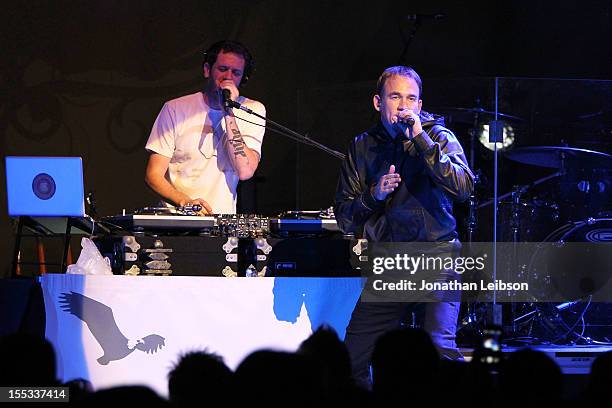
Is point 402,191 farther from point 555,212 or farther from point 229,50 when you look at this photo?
point 229,50

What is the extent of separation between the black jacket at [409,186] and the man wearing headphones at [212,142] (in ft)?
6.77

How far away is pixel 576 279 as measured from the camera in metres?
5.85

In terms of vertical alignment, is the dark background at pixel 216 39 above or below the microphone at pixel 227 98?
above

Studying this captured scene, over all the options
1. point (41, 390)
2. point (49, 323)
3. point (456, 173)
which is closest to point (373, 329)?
point (456, 173)

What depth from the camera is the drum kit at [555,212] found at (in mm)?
5699

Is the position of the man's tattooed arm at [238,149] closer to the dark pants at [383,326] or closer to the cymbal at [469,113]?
the cymbal at [469,113]

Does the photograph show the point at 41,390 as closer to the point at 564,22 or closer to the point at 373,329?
the point at 373,329

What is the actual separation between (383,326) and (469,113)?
1823mm

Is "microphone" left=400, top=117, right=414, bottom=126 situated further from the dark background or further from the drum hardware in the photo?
the dark background

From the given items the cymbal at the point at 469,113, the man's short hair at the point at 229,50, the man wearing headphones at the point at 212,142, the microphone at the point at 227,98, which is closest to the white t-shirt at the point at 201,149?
the man wearing headphones at the point at 212,142

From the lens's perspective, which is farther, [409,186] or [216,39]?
[216,39]

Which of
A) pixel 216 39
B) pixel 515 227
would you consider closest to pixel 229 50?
pixel 216 39

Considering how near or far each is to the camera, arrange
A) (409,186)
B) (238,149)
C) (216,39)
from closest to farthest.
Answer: (409,186), (238,149), (216,39)

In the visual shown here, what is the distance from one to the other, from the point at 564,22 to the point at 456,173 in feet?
13.8
